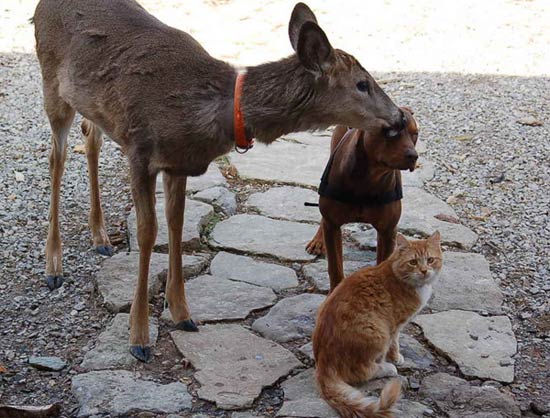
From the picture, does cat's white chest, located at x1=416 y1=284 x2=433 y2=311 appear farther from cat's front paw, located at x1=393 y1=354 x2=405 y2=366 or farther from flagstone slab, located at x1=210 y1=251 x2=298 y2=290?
flagstone slab, located at x1=210 y1=251 x2=298 y2=290

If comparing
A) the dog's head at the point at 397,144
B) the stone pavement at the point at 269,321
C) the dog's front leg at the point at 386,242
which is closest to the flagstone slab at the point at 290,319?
→ the stone pavement at the point at 269,321

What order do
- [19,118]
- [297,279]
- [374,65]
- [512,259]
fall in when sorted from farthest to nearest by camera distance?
[374,65] < [19,118] < [512,259] < [297,279]

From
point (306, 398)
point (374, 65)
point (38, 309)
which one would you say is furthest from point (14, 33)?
point (306, 398)

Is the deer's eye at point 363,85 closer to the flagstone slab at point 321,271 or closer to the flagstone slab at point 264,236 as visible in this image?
the flagstone slab at point 321,271

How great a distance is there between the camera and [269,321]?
16.5ft

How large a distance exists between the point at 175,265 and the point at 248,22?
6827mm

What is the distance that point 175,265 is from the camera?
5.04 metres

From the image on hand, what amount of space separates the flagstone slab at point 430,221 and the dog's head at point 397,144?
1.73m

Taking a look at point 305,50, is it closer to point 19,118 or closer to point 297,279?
point 297,279

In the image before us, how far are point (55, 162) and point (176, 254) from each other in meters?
1.21

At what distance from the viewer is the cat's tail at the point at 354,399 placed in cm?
398

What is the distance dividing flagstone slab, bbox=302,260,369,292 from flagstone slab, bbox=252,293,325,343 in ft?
0.57

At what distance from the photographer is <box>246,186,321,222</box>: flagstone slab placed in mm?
6496

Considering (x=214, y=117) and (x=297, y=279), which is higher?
(x=214, y=117)
